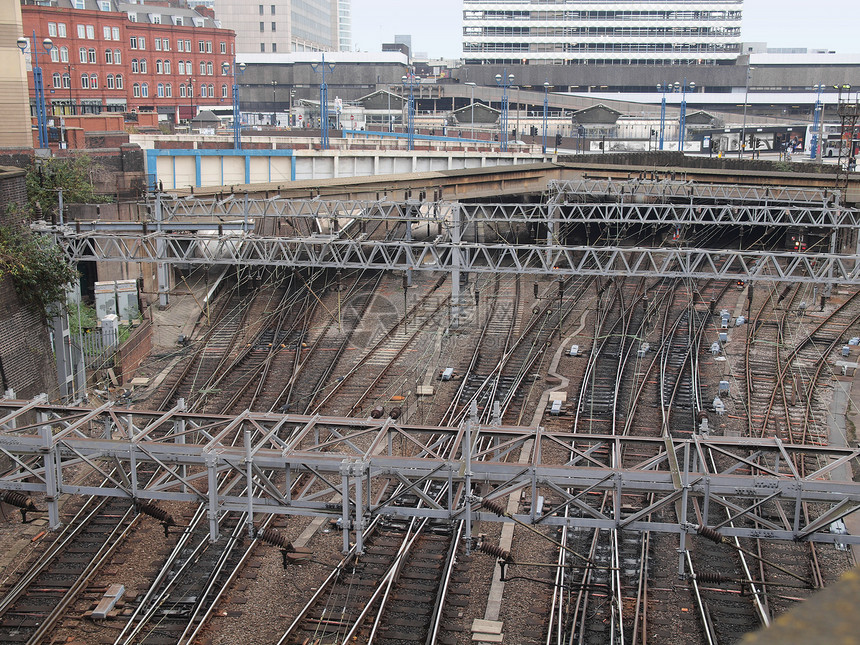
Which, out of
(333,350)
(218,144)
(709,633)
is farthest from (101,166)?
(709,633)

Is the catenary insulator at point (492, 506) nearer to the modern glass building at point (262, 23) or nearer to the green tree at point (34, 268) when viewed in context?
the green tree at point (34, 268)

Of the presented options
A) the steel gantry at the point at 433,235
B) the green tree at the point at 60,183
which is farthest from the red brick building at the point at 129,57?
the steel gantry at the point at 433,235

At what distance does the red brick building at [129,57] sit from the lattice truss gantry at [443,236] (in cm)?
3021

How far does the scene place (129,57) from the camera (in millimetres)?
64312

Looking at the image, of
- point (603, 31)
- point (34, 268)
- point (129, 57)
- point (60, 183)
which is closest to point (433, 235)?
point (60, 183)

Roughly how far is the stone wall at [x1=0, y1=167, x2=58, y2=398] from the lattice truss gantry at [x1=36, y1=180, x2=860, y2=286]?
191 centimetres

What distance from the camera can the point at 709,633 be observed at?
10.3m

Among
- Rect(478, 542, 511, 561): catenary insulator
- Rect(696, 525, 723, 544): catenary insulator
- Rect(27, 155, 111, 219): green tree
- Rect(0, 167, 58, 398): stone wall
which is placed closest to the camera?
Rect(696, 525, 723, 544): catenary insulator

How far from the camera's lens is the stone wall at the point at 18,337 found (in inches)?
656

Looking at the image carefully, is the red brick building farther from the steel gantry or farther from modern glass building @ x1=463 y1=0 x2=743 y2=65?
the steel gantry

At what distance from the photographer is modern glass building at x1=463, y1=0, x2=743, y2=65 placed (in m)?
75.8

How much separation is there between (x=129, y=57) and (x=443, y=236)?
142ft

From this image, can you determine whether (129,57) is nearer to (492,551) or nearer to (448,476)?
(492,551)

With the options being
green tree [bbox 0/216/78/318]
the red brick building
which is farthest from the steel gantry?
the red brick building
